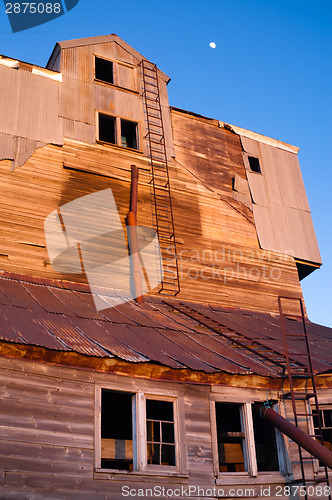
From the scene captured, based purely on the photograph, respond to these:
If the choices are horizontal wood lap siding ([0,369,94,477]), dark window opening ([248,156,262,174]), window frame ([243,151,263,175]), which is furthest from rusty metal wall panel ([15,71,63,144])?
horizontal wood lap siding ([0,369,94,477])

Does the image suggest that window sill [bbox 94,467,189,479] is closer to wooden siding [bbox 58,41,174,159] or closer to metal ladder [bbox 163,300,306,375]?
metal ladder [bbox 163,300,306,375]

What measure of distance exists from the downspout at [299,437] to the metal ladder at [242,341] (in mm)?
1152

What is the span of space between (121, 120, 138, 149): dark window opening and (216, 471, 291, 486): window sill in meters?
12.0

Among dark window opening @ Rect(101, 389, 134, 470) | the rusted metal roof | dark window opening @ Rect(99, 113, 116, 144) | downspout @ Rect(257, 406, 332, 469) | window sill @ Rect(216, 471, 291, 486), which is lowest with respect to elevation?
window sill @ Rect(216, 471, 291, 486)

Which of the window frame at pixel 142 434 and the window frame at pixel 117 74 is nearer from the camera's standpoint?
the window frame at pixel 142 434

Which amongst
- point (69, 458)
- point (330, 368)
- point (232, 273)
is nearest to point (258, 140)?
point (232, 273)

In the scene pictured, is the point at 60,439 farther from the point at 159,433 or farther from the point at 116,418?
the point at 116,418

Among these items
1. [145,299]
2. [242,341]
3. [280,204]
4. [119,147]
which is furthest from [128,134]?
[242,341]

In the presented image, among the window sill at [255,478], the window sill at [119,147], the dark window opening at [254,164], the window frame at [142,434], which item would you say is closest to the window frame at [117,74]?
the window sill at [119,147]

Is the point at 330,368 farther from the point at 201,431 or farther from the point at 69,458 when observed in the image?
the point at 69,458

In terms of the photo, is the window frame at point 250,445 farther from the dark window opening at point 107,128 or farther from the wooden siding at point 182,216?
the dark window opening at point 107,128

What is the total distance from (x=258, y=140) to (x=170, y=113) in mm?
4343

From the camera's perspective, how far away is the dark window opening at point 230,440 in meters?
12.8

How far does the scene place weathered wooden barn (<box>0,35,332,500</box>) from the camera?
1053 centimetres
